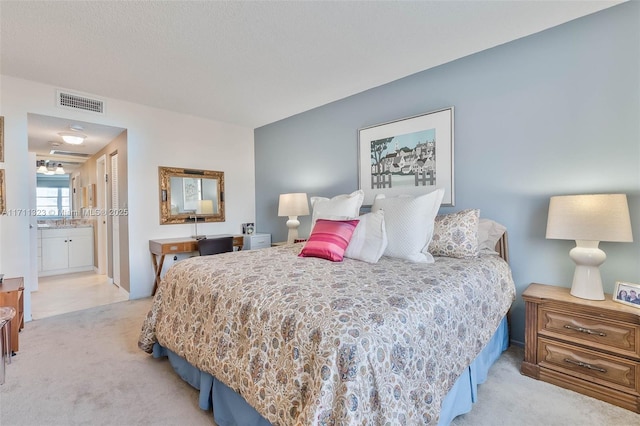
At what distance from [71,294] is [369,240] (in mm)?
4107

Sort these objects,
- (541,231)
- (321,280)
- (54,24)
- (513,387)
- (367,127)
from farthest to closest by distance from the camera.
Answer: (367,127)
(541,231)
(54,24)
(513,387)
(321,280)

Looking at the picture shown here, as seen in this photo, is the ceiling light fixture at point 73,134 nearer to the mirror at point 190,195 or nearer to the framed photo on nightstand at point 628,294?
the mirror at point 190,195

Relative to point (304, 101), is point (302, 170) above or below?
below

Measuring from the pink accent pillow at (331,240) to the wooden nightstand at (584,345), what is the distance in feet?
4.19

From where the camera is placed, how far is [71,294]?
389 centimetres

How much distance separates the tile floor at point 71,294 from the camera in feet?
11.0

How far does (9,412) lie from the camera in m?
1.63

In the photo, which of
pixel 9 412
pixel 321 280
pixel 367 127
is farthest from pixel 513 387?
pixel 9 412

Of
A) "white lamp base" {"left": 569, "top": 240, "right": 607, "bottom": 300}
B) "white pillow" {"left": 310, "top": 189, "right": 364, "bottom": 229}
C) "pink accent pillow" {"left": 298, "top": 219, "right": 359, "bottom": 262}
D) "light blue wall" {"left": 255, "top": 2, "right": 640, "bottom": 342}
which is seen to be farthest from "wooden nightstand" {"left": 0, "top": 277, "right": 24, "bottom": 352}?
"white lamp base" {"left": 569, "top": 240, "right": 607, "bottom": 300}

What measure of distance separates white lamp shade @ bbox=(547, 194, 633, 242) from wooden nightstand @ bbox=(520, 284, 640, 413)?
0.40 meters

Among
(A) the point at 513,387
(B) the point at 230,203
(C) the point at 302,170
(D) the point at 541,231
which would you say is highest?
(C) the point at 302,170

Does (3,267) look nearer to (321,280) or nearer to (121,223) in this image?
(121,223)

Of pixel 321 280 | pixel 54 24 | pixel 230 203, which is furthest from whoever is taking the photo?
pixel 230 203

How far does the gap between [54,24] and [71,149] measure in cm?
345
